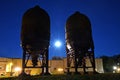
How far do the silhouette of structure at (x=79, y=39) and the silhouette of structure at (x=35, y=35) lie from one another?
9.08 ft

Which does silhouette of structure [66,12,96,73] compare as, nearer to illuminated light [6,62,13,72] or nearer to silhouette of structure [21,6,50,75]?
silhouette of structure [21,6,50,75]

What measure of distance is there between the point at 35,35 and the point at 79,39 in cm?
481

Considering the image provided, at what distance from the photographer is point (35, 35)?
56.1 ft

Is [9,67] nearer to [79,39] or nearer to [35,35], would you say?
[35,35]

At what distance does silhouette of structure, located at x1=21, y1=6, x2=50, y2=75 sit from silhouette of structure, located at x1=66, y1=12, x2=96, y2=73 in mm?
2767

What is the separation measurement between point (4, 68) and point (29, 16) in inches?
1066

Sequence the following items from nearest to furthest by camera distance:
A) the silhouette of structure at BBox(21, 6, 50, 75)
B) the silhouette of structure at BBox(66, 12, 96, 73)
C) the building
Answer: the silhouette of structure at BBox(21, 6, 50, 75) → the silhouette of structure at BBox(66, 12, 96, 73) → the building

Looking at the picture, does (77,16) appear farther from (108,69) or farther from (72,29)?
(108,69)

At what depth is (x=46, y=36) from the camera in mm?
17984

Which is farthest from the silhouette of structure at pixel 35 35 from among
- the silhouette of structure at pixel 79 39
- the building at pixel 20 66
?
the building at pixel 20 66

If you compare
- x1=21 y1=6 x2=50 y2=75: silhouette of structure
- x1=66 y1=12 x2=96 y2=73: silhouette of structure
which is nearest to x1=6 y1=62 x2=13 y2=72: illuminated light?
x1=21 y1=6 x2=50 y2=75: silhouette of structure

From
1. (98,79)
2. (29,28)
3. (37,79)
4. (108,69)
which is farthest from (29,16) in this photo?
(108,69)

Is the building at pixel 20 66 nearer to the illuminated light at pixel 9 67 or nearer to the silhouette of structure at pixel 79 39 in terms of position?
the illuminated light at pixel 9 67

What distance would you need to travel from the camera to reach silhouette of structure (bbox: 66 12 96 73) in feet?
61.2
